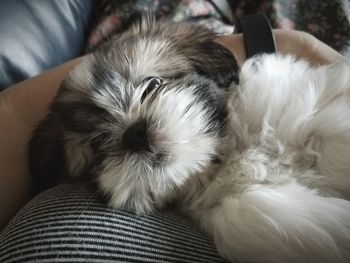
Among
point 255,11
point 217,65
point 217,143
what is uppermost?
point 217,65

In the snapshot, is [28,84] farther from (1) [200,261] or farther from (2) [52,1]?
(1) [200,261]

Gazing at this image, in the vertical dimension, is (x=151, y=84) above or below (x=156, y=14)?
above

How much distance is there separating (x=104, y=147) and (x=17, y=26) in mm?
860

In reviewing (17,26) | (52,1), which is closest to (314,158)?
(17,26)

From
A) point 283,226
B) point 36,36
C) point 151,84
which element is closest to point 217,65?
point 151,84

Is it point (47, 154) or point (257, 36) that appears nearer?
point (47, 154)

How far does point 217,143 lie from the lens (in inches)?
37.8

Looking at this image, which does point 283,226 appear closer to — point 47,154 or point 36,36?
point 47,154

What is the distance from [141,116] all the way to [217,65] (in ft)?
0.96

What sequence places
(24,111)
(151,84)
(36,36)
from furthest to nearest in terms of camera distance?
(36,36) < (24,111) < (151,84)

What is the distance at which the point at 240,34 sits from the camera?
59.6 inches

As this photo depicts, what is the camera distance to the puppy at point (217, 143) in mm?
825

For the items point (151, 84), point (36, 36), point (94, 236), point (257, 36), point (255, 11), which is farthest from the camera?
point (255, 11)

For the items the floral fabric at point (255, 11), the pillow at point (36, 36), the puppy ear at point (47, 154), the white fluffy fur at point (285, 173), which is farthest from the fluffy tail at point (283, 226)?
the floral fabric at point (255, 11)
